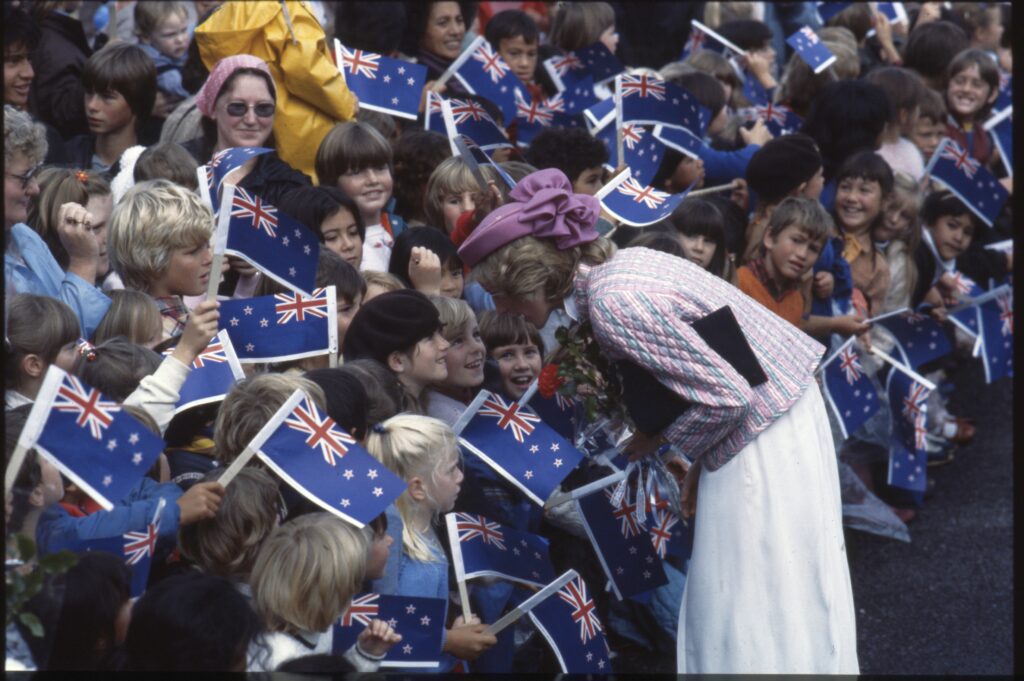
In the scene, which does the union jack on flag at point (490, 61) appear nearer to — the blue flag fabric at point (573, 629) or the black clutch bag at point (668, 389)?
the blue flag fabric at point (573, 629)

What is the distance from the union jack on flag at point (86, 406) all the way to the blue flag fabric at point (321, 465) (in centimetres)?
49

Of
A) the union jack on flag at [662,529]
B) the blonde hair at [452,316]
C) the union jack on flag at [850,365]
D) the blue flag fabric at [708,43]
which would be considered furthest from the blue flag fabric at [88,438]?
the blue flag fabric at [708,43]

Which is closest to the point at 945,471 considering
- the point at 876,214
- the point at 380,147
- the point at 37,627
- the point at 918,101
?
the point at 876,214

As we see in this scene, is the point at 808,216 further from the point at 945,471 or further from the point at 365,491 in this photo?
the point at 365,491

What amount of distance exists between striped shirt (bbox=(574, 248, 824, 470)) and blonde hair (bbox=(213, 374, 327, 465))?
0.86 meters

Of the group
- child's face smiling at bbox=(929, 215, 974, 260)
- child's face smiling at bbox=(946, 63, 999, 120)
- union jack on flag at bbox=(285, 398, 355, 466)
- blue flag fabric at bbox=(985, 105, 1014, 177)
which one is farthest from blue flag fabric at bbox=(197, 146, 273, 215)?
child's face smiling at bbox=(946, 63, 999, 120)

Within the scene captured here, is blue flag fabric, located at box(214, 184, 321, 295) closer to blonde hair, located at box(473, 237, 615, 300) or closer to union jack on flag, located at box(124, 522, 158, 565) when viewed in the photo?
blonde hair, located at box(473, 237, 615, 300)

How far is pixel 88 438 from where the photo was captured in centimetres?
365

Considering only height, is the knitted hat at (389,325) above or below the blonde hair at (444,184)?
above

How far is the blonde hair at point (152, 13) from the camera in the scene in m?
7.98

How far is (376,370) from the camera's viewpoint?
513 centimetres

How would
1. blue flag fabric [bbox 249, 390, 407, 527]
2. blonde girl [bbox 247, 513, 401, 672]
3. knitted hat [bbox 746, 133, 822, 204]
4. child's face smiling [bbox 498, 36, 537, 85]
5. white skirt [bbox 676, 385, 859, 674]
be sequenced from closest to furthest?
blonde girl [bbox 247, 513, 401, 672]
blue flag fabric [bbox 249, 390, 407, 527]
white skirt [bbox 676, 385, 859, 674]
knitted hat [bbox 746, 133, 822, 204]
child's face smiling [bbox 498, 36, 537, 85]

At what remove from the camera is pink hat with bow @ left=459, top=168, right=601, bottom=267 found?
4.66 metres

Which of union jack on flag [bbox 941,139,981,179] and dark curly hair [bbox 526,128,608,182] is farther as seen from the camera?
union jack on flag [bbox 941,139,981,179]
